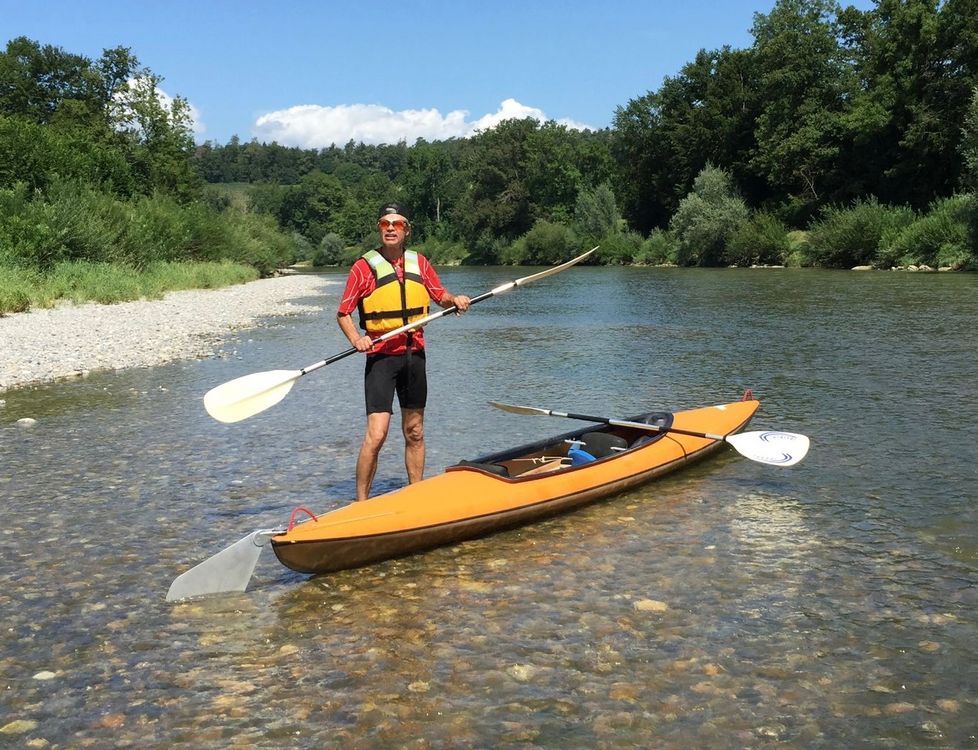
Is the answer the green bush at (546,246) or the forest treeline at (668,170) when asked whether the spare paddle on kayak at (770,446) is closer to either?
the forest treeline at (668,170)

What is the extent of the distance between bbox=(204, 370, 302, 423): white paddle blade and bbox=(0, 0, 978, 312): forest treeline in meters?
14.0

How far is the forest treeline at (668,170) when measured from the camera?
30828 millimetres

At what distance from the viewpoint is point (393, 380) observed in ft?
17.7

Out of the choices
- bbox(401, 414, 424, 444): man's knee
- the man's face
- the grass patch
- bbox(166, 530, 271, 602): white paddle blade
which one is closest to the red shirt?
the man's face

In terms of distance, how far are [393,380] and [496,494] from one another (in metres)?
0.93

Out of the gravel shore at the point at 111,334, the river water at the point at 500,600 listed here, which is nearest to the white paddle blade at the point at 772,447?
the river water at the point at 500,600

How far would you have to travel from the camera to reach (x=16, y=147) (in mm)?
31406

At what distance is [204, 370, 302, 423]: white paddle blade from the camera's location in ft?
19.1

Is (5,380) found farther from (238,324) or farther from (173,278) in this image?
(173,278)

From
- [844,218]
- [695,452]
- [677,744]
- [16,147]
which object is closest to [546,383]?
[695,452]

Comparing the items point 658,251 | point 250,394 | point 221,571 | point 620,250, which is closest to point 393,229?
point 250,394

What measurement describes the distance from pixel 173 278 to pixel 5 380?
19.9 metres

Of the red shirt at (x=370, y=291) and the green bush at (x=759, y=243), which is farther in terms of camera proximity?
the green bush at (x=759, y=243)

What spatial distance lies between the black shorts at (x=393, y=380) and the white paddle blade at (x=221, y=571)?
1.15m
